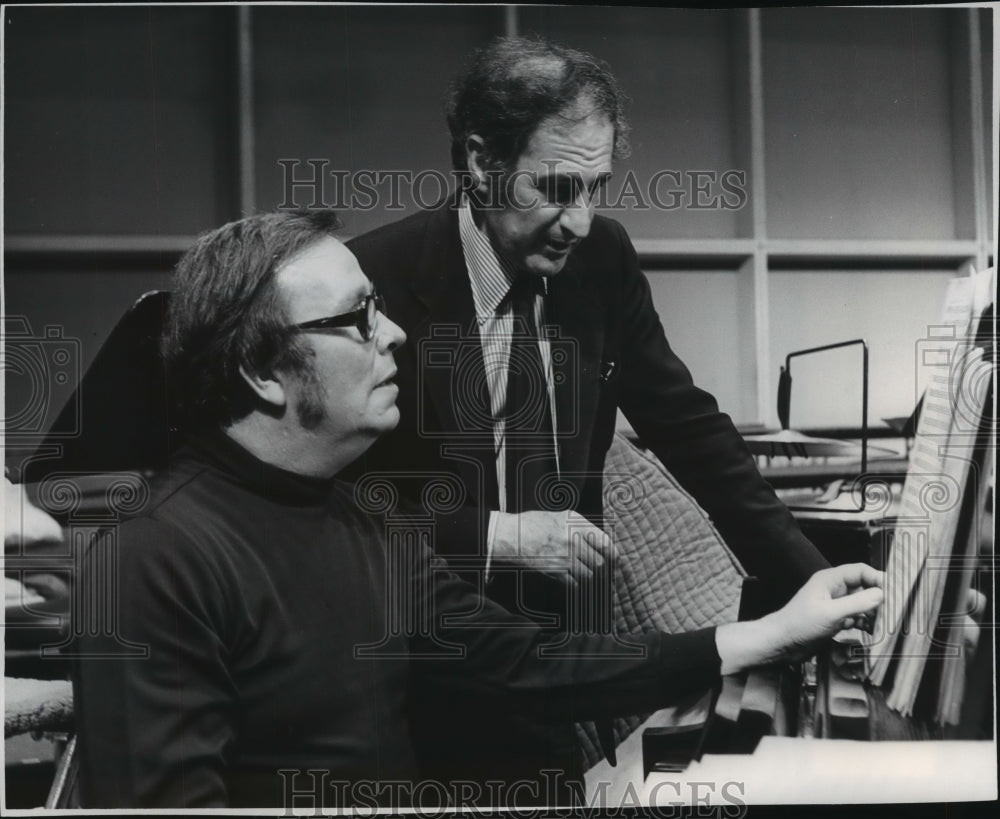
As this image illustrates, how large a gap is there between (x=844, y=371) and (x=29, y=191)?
228 cm

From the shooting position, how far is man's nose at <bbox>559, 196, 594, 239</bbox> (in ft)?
8.18

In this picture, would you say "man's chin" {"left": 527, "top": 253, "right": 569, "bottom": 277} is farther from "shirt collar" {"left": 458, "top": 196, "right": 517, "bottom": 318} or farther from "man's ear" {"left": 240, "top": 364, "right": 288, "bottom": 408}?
"man's ear" {"left": 240, "top": 364, "right": 288, "bottom": 408}

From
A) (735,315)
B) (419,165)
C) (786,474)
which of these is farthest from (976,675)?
(419,165)

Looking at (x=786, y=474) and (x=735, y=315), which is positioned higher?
(x=735, y=315)

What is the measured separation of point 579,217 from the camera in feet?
8.23

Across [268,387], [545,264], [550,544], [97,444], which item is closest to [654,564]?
[550,544]

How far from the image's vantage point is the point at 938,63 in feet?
8.74

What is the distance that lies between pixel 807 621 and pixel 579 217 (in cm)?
124

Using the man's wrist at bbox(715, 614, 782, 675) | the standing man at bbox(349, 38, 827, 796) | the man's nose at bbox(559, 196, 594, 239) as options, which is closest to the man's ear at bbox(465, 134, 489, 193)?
the standing man at bbox(349, 38, 827, 796)

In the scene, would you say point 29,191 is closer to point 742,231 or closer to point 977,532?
point 742,231

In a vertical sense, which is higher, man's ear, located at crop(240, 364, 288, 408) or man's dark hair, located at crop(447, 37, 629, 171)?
man's dark hair, located at crop(447, 37, 629, 171)

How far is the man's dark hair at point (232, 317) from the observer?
235 cm

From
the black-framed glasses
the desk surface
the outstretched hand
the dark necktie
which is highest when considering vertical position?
the black-framed glasses

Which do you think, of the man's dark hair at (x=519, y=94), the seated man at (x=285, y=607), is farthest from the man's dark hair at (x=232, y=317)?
the man's dark hair at (x=519, y=94)
